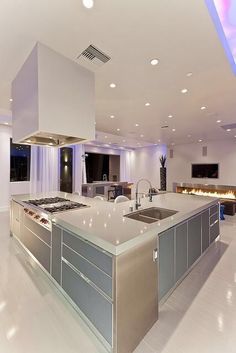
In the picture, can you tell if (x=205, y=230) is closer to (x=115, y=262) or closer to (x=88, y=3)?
(x=115, y=262)

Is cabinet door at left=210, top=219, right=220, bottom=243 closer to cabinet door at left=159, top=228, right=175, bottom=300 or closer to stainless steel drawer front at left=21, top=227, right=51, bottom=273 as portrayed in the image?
cabinet door at left=159, top=228, right=175, bottom=300

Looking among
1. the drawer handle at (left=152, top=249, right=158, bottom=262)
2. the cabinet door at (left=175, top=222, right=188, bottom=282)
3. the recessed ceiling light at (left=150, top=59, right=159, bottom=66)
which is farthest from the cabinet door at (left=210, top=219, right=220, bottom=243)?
the recessed ceiling light at (left=150, top=59, right=159, bottom=66)

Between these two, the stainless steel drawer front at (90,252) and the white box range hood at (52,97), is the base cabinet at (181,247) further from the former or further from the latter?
the white box range hood at (52,97)

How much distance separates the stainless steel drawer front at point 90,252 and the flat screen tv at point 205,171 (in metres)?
8.41

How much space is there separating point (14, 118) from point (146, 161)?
31.2 ft

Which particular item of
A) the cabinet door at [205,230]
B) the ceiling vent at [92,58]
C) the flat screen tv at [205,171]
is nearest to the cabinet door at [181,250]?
the cabinet door at [205,230]

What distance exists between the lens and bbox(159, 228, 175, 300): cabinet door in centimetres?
192

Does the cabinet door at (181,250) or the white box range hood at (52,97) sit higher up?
the white box range hood at (52,97)

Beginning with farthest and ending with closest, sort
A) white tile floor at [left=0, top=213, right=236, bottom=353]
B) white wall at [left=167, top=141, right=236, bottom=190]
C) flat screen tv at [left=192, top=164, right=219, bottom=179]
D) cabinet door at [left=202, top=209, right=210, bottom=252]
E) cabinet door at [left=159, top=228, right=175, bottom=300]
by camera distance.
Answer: flat screen tv at [left=192, top=164, right=219, bottom=179], white wall at [left=167, top=141, right=236, bottom=190], cabinet door at [left=202, top=209, right=210, bottom=252], cabinet door at [left=159, top=228, right=175, bottom=300], white tile floor at [left=0, top=213, right=236, bottom=353]

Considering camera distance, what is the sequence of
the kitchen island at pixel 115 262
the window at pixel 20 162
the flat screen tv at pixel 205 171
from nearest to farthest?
1. the kitchen island at pixel 115 262
2. the window at pixel 20 162
3. the flat screen tv at pixel 205 171

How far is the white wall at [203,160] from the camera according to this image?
26.8 feet

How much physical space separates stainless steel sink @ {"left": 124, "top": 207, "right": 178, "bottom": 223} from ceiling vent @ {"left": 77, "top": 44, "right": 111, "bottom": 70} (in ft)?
6.79

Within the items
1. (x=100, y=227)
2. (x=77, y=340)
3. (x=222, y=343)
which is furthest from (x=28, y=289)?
(x=222, y=343)

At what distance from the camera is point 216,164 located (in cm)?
853
